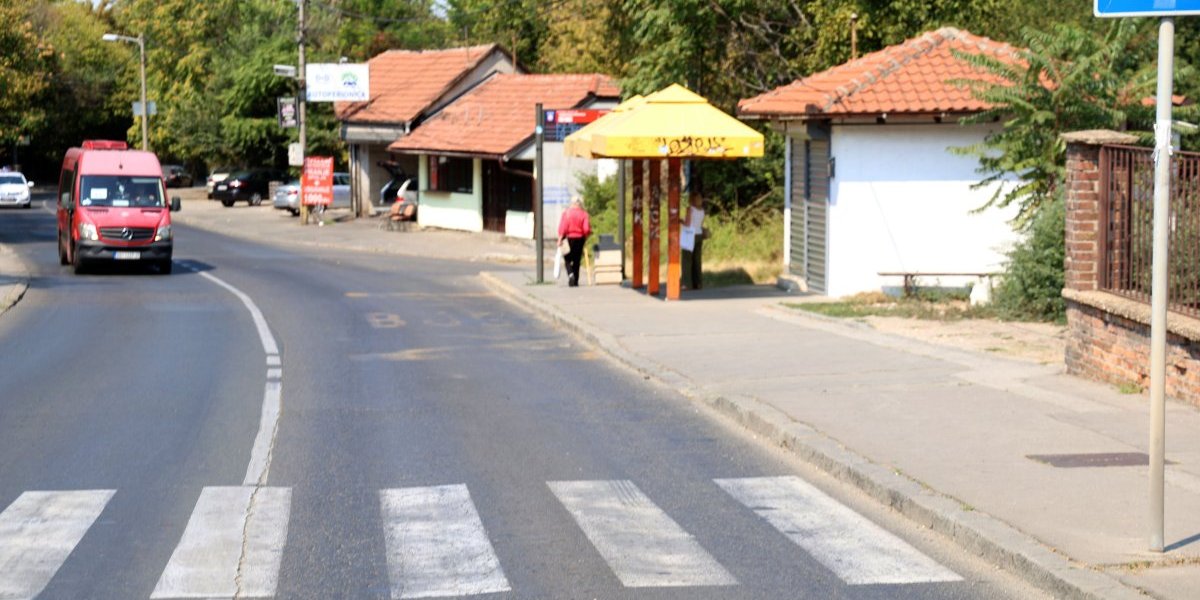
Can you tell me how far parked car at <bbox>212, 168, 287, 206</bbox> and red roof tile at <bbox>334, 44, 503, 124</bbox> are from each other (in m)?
9.86

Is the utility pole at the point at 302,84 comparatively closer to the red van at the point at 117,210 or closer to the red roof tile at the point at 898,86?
the red van at the point at 117,210

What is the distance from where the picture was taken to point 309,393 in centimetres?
1399

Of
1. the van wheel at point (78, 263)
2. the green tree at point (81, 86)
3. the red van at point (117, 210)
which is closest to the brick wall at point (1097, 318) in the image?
the red van at point (117, 210)

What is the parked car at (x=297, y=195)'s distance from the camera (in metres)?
53.4

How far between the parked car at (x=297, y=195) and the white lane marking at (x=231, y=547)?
4492cm

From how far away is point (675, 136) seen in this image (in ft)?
68.4

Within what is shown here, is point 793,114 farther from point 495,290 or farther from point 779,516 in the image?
point 779,516

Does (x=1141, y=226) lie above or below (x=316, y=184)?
below

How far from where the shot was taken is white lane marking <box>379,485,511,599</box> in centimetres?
719

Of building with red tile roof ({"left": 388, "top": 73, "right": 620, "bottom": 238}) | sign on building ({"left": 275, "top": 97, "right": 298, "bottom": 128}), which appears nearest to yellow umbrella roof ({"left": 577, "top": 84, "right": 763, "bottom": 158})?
building with red tile roof ({"left": 388, "top": 73, "right": 620, "bottom": 238})

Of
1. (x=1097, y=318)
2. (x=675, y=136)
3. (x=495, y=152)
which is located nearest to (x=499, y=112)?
(x=495, y=152)

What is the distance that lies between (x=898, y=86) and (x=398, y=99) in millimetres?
31371

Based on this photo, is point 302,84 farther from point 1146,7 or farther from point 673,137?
point 1146,7

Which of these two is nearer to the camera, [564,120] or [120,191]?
[564,120]
